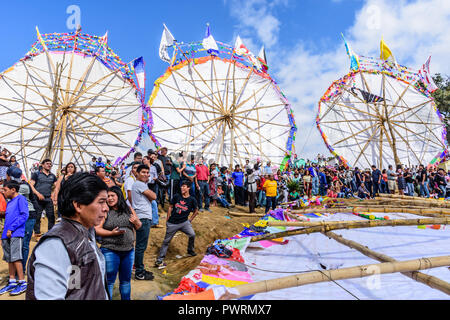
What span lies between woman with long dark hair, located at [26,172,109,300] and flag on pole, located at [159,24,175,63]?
14.1m

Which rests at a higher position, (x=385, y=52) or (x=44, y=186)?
(x=385, y=52)

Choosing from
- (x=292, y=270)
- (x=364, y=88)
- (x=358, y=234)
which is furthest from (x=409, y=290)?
(x=364, y=88)

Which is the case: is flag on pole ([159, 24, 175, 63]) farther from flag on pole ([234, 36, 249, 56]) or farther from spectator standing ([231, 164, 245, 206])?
spectator standing ([231, 164, 245, 206])

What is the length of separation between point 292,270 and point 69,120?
44.1 feet

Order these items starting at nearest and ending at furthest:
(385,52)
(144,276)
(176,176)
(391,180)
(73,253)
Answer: (73,253) → (144,276) → (176,176) → (391,180) → (385,52)

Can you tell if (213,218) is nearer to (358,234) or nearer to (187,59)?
(358,234)

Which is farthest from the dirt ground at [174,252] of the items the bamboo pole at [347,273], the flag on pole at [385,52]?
the flag on pole at [385,52]

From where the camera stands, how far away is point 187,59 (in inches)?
606

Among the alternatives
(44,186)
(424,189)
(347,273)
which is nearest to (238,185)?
(44,186)

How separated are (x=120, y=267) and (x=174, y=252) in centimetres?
343

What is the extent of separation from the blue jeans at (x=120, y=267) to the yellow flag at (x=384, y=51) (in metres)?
20.3

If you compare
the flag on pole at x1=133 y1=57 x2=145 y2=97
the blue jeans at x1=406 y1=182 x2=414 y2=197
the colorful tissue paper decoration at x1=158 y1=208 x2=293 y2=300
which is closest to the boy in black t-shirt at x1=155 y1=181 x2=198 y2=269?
the colorful tissue paper decoration at x1=158 y1=208 x2=293 y2=300

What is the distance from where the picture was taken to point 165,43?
14242mm

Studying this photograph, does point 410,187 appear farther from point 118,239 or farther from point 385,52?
point 118,239
